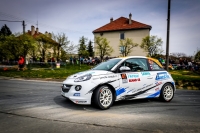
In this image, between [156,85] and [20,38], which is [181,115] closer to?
[156,85]

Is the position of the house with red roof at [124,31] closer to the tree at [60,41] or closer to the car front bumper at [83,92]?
the tree at [60,41]

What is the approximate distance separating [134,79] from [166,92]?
1643 millimetres

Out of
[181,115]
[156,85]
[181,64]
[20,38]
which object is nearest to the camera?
[181,115]

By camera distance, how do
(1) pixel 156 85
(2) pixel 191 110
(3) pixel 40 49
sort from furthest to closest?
(3) pixel 40 49
(1) pixel 156 85
(2) pixel 191 110

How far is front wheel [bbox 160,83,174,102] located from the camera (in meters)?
6.68

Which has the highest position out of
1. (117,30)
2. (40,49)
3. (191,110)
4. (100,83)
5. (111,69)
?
(117,30)

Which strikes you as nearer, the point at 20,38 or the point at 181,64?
the point at 20,38

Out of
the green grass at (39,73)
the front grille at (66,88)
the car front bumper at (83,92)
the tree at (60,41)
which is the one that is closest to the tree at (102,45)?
the tree at (60,41)

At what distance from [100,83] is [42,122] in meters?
1.91

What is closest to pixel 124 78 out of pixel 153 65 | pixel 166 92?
A: pixel 153 65

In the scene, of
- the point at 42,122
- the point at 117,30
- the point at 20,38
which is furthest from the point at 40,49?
the point at 42,122

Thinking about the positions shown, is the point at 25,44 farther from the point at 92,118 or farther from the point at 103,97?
the point at 92,118

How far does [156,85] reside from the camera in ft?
21.3

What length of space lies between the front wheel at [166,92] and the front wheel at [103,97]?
7.51 feet
